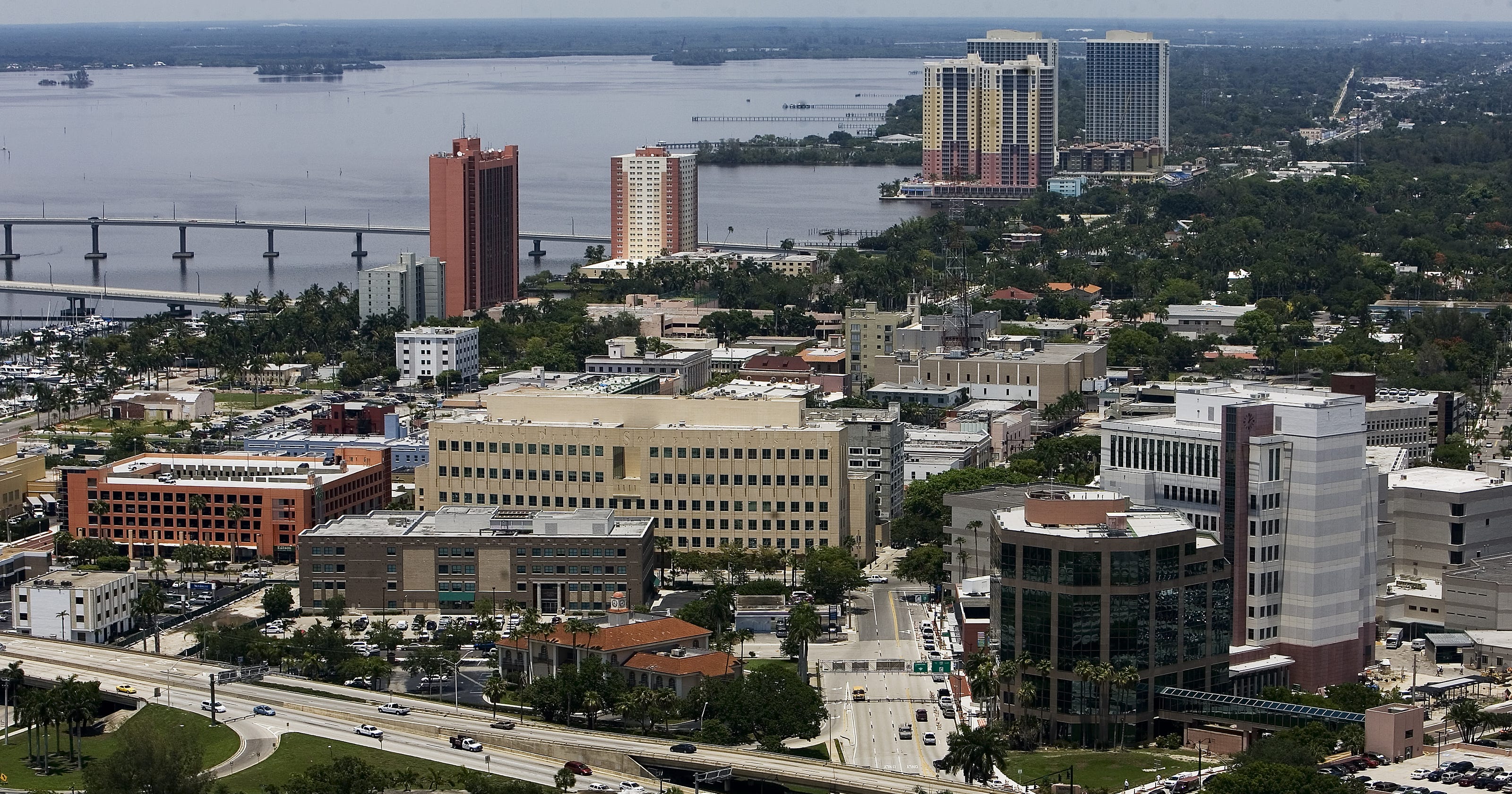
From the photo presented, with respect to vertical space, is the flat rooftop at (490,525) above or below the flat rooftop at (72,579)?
above

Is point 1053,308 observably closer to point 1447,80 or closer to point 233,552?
point 233,552

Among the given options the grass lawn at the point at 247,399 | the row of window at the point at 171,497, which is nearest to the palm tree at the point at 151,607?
the row of window at the point at 171,497

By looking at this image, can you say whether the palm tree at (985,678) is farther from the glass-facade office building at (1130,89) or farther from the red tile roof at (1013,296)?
the glass-facade office building at (1130,89)

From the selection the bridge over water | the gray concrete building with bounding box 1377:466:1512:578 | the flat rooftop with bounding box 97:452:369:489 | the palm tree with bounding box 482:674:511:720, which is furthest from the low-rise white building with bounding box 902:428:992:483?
the bridge over water

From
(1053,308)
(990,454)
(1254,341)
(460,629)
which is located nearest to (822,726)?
(460,629)

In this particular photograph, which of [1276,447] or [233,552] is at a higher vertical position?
[1276,447]

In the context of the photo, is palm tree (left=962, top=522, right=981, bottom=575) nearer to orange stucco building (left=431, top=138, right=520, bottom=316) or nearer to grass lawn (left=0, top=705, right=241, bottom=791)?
grass lawn (left=0, top=705, right=241, bottom=791)
